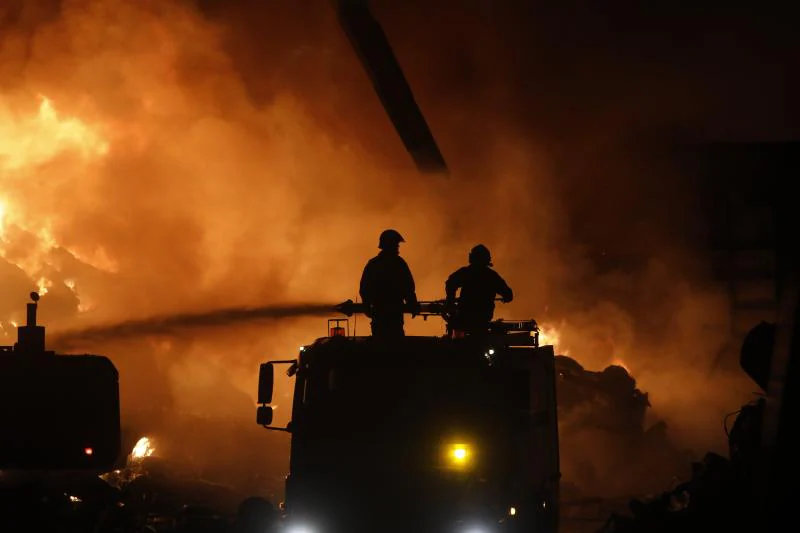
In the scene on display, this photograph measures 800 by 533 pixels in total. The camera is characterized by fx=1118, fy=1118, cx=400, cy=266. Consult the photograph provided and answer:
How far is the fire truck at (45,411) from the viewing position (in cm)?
1229

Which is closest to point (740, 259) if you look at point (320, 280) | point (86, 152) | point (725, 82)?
point (725, 82)

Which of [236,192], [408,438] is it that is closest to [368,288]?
[408,438]

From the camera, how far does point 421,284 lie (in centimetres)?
2272

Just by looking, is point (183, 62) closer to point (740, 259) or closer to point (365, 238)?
point (365, 238)

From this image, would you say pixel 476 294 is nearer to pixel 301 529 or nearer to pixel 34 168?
pixel 301 529

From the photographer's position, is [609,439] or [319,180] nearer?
[609,439]

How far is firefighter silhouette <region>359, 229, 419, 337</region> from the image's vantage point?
1141 centimetres

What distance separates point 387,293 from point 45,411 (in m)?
4.11

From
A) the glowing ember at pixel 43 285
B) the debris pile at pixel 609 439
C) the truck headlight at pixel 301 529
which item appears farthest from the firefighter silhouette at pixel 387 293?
the glowing ember at pixel 43 285

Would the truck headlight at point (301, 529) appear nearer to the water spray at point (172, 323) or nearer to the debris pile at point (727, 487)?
the debris pile at point (727, 487)

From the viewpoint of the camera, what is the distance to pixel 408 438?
9547 millimetres

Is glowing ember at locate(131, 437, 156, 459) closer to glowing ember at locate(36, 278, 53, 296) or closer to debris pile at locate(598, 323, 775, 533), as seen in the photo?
glowing ember at locate(36, 278, 53, 296)

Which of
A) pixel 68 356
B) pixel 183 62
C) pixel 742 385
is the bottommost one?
pixel 68 356

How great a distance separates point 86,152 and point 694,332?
13.5 meters
